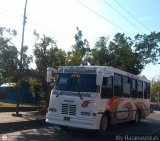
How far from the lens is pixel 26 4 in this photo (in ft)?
77.5

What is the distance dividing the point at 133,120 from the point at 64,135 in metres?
7.62

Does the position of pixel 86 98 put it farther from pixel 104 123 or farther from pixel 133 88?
pixel 133 88

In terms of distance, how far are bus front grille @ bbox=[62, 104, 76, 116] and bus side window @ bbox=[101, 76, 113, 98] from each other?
1417mm

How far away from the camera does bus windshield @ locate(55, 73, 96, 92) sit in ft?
55.1

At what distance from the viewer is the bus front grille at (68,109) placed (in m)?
16.4

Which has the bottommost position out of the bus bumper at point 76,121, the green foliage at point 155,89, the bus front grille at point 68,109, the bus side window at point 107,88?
the bus bumper at point 76,121

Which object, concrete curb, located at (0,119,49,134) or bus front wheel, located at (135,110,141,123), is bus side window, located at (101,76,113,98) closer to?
concrete curb, located at (0,119,49,134)

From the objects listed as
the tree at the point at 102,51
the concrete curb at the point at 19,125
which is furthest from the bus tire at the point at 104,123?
the tree at the point at 102,51

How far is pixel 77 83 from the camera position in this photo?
56.2 ft

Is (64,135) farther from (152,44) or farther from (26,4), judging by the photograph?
(152,44)

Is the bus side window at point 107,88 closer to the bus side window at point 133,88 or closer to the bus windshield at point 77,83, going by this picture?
the bus windshield at point 77,83

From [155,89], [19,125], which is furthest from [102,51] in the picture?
[155,89]

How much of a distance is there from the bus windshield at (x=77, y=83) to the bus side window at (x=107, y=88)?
592 millimetres

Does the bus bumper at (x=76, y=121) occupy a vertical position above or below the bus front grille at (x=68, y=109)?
below
